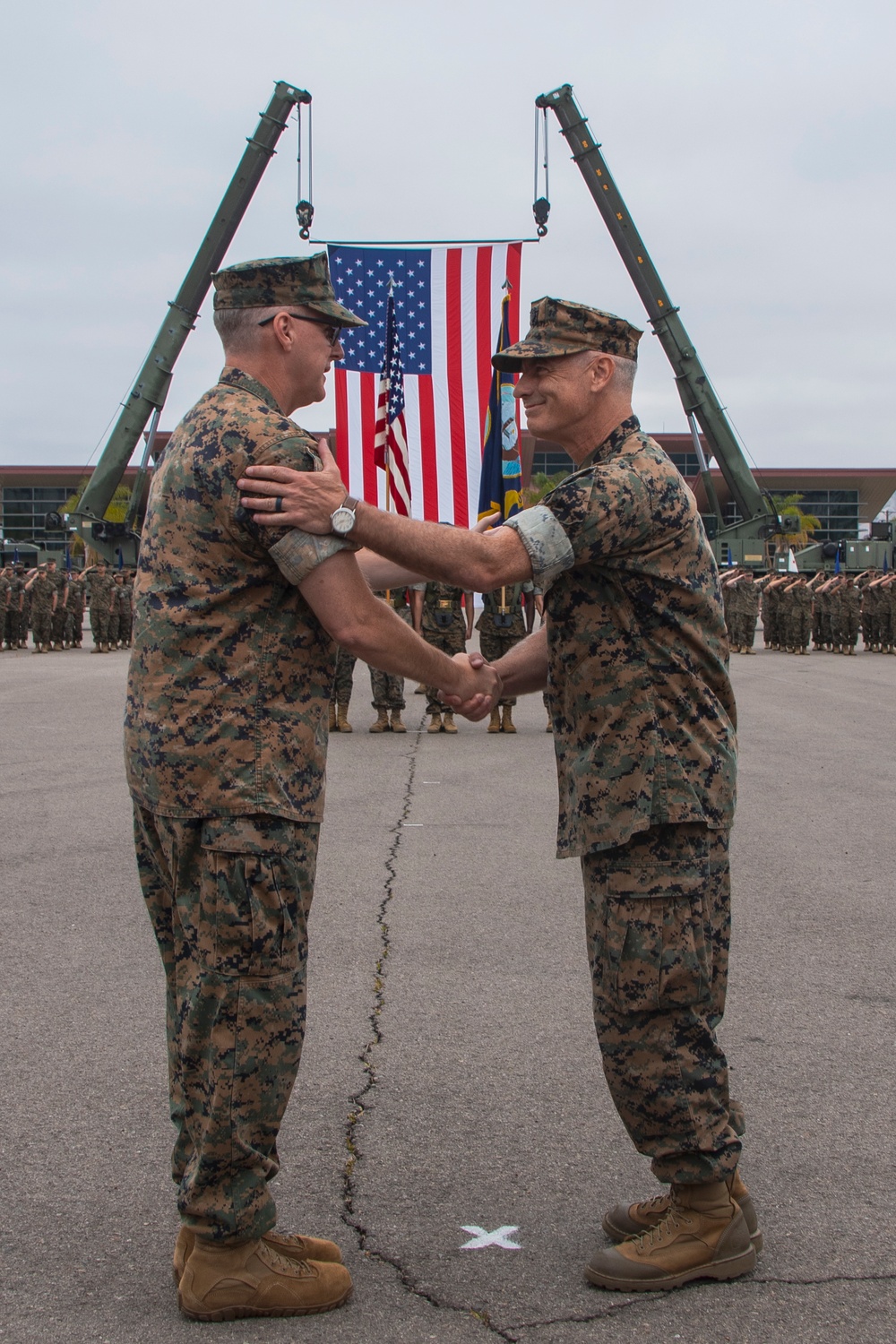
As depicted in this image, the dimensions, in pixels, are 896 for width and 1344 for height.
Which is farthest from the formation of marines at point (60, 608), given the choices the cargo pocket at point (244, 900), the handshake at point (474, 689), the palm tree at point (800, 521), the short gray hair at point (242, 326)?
the palm tree at point (800, 521)

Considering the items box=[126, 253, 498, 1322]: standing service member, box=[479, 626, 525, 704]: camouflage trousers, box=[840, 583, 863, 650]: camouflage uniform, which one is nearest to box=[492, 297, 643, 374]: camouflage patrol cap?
box=[126, 253, 498, 1322]: standing service member

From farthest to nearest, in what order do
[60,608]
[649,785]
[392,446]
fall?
[60,608], [392,446], [649,785]

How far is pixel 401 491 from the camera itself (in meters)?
12.8

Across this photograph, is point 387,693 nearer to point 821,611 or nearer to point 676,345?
point 821,611

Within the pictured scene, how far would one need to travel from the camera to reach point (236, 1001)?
2.69 metres

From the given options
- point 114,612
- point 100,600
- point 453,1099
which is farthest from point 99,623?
point 453,1099

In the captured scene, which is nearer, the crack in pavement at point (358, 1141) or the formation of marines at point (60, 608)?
the crack in pavement at point (358, 1141)

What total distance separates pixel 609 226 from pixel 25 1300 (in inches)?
1173

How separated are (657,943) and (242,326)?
1.66m

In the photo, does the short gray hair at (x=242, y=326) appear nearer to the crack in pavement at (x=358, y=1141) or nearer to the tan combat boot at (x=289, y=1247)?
the tan combat boot at (x=289, y=1247)

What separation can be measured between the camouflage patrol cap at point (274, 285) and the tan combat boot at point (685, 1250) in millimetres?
2164

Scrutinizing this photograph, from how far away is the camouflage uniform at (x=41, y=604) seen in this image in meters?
27.2

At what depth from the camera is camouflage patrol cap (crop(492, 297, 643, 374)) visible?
3020 millimetres

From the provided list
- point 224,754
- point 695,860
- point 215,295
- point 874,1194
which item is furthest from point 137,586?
point 874,1194
